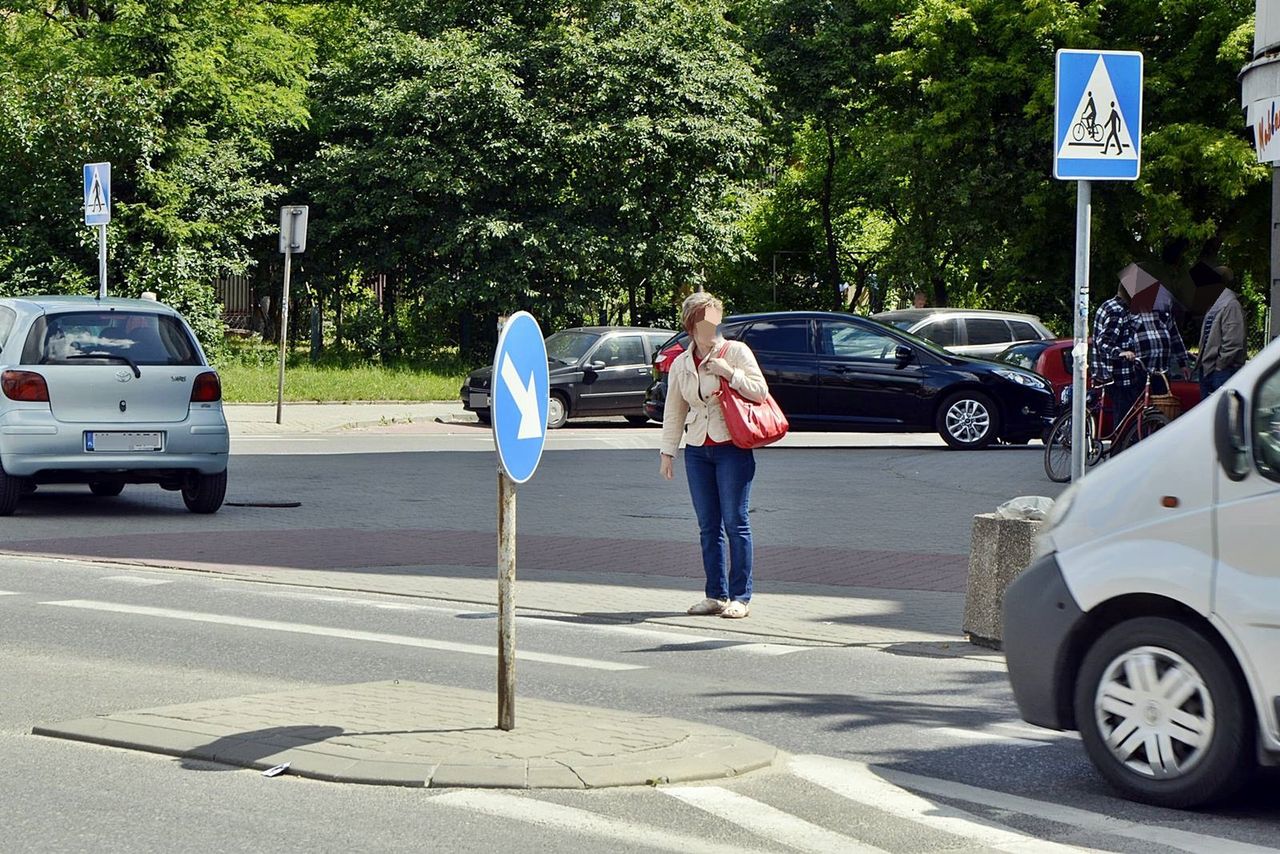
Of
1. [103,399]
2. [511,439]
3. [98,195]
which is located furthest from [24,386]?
[511,439]

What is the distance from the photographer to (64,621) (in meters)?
9.41

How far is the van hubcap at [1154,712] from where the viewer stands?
5.55 metres

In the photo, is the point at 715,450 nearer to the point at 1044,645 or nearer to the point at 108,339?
the point at 1044,645

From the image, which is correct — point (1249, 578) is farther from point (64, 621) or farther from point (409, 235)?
point (409, 235)

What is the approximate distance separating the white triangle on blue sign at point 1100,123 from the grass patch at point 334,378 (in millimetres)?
22512

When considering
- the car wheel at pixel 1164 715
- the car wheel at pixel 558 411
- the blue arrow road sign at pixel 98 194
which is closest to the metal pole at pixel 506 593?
the car wheel at pixel 1164 715

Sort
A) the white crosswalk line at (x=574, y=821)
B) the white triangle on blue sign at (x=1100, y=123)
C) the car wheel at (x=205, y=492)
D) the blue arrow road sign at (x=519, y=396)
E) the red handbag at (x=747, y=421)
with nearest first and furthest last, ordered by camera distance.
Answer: the white crosswalk line at (x=574, y=821) → the blue arrow road sign at (x=519, y=396) → the white triangle on blue sign at (x=1100, y=123) → the red handbag at (x=747, y=421) → the car wheel at (x=205, y=492)

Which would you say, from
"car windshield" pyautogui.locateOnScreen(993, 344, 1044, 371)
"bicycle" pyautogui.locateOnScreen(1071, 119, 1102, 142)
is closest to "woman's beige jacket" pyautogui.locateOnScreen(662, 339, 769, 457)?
"bicycle" pyautogui.locateOnScreen(1071, 119, 1102, 142)

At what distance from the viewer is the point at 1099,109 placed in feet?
29.8

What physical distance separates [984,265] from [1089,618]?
3692 centimetres

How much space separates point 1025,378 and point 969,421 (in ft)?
2.89

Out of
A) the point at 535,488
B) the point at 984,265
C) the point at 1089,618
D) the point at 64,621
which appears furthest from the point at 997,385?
the point at 984,265

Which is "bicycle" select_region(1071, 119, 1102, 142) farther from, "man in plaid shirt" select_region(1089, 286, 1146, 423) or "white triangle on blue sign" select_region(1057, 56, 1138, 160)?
"man in plaid shirt" select_region(1089, 286, 1146, 423)

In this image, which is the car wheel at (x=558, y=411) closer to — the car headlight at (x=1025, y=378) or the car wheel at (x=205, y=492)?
the car headlight at (x=1025, y=378)
